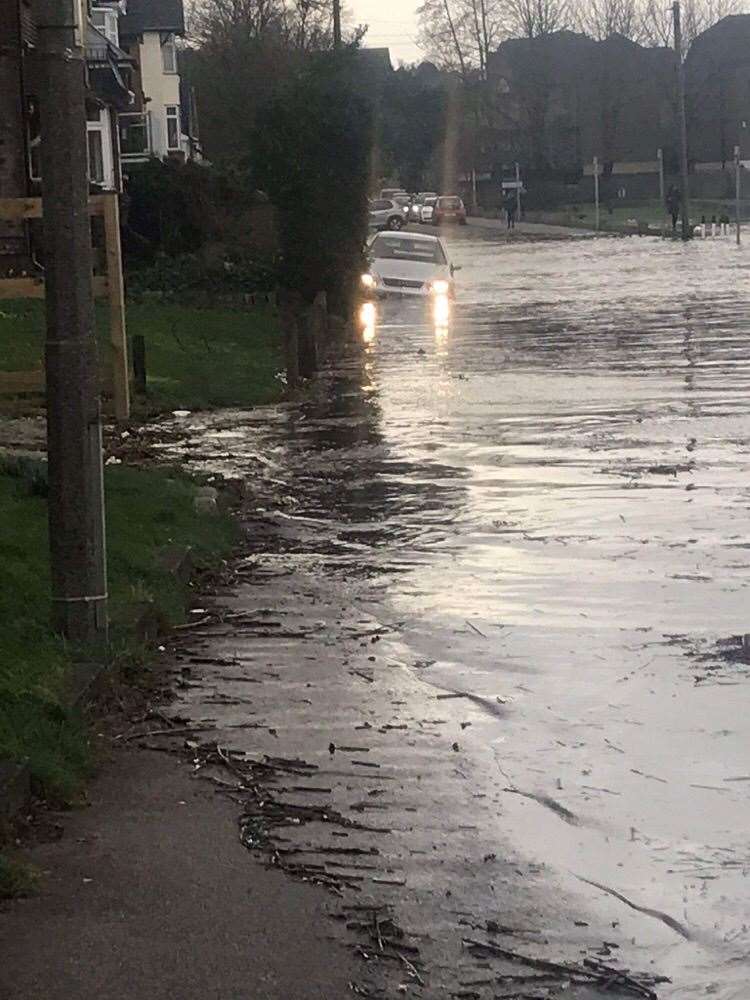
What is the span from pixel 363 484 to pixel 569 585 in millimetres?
4242

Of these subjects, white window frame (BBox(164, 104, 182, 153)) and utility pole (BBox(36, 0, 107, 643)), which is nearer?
utility pole (BBox(36, 0, 107, 643))

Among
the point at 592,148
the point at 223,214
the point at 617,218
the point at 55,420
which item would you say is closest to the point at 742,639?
the point at 55,420

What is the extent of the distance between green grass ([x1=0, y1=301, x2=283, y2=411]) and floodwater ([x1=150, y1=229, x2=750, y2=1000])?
2.80 feet

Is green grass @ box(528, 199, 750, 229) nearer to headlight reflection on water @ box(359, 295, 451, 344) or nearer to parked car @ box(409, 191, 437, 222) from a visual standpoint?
parked car @ box(409, 191, 437, 222)

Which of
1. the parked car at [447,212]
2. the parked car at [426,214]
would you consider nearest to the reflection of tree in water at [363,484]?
the parked car at [426,214]

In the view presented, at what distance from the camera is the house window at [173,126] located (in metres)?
78.4

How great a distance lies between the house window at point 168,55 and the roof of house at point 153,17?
7.25 ft

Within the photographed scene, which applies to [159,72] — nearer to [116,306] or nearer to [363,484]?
[116,306]

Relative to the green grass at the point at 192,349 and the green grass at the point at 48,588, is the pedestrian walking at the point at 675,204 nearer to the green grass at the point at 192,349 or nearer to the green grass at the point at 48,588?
the green grass at the point at 192,349

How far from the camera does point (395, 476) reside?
14.6m

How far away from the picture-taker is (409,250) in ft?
123

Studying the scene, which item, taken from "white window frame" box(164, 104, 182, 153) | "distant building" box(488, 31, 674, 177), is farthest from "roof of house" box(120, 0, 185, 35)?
"distant building" box(488, 31, 674, 177)

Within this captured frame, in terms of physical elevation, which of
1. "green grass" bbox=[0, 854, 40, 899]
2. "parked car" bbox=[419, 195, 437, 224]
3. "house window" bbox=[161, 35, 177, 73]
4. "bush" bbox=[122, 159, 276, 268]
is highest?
"house window" bbox=[161, 35, 177, 73]

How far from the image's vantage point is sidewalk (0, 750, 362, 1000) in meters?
4.98
